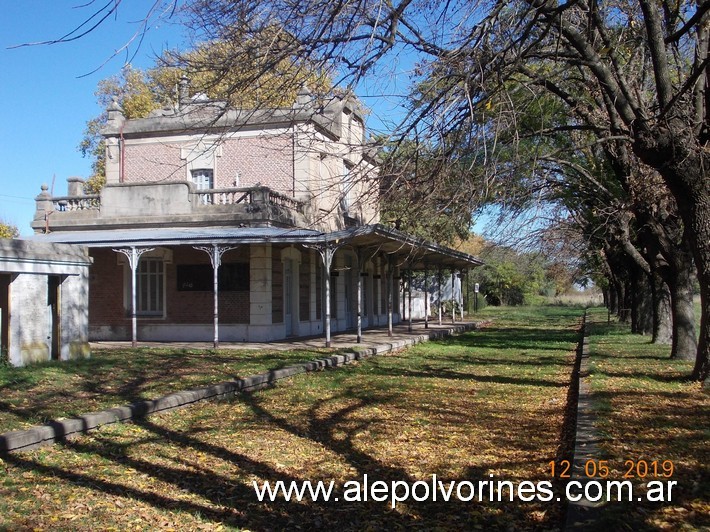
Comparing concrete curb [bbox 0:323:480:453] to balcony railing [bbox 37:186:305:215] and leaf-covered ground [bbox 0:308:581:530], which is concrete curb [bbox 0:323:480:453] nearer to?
leaf-covered ground [bbox 0:308:581:530]

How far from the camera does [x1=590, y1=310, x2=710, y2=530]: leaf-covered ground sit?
4.61m

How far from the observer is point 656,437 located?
6.84 metres

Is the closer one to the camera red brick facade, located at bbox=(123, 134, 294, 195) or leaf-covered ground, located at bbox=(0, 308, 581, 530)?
leaf-covered ground, located at bbox=(0, 308, 581, 530)

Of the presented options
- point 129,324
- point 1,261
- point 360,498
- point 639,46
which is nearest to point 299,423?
point 360,498

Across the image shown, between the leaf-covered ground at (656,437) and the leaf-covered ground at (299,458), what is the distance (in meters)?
0.66

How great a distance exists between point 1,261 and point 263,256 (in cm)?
907

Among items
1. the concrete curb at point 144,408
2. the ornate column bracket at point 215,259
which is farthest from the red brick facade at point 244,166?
the concrete curb at point 144,408

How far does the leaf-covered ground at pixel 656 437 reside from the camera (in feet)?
15.1

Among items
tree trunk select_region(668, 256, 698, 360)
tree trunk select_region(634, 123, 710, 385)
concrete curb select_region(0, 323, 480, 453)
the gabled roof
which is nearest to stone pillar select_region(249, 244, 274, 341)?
the gabled roof

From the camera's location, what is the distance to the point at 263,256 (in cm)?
2006

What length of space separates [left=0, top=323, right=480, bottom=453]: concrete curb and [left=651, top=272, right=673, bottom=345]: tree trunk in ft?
29.1

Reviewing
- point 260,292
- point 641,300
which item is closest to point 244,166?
point 260,292

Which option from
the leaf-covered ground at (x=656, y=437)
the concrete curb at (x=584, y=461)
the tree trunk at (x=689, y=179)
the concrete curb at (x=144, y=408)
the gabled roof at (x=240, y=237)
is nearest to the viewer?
the concrete curb at (x=584, y=461)

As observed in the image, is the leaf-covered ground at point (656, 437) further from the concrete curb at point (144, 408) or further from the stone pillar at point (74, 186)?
the stone pillar at point (74, 186)
